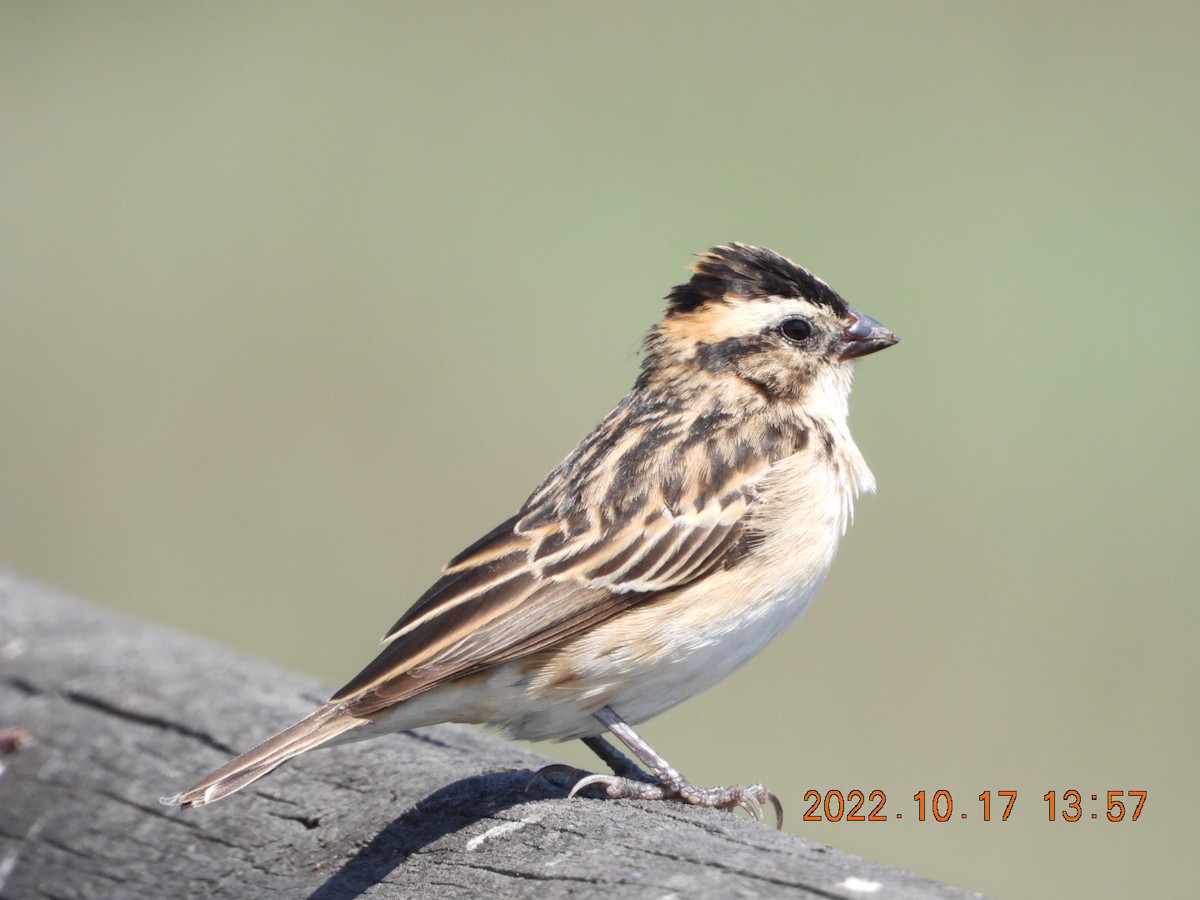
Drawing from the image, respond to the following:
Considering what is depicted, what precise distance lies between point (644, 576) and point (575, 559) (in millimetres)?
200

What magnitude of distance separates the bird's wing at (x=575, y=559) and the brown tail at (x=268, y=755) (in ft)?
0.19

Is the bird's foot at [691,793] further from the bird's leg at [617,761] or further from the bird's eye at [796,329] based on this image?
the bird's eye at [796,329]

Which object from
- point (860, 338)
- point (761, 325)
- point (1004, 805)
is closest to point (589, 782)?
point (761, 325)

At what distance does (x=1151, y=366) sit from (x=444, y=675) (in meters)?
10.0

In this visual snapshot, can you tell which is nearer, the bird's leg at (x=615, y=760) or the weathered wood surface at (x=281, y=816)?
the weathered wood surface at (x=281, y=816)

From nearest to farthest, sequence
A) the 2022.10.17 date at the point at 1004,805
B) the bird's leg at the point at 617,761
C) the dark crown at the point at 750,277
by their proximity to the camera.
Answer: the bird's leg at the point at 617,761, the dark crown at the point at 750,277, the 2022.10.17 date at the point at 1004,805

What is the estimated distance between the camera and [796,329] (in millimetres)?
5223

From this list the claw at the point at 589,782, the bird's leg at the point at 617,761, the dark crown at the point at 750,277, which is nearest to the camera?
the claw at the point at 589,782

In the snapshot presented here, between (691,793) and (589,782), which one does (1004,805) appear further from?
(589,782)

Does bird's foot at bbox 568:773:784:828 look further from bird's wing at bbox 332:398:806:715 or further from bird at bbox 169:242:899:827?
bird's wing at bbox 332:398:806:715

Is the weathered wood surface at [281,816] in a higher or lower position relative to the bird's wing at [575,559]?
lower

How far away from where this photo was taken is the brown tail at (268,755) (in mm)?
3543

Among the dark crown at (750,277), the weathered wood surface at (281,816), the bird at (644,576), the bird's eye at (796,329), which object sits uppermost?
the dark crown at (750,277)

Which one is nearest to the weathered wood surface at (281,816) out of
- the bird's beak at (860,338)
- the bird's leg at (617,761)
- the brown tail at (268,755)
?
the brown tail at (268,755)
